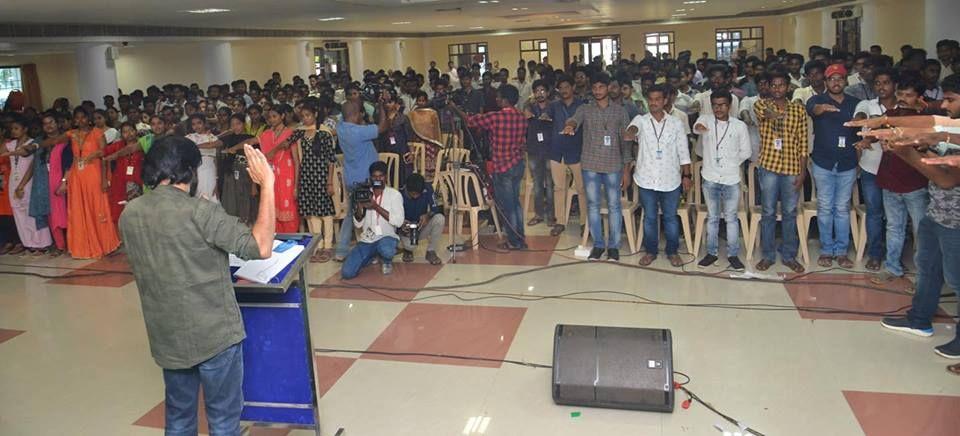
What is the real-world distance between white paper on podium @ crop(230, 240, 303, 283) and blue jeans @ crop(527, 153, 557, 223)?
4532 millimetres

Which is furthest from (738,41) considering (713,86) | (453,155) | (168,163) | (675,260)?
(168,163)

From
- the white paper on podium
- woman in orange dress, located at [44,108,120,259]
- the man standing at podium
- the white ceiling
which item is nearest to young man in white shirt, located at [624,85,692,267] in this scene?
the white paper on podium

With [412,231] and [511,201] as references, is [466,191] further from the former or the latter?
[412,231]

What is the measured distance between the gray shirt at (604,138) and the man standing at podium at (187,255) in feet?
12.1

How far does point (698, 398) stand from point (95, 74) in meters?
11.5

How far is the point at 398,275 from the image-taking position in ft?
20.6

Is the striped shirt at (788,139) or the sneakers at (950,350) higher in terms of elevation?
the striped shirt at (788,139)

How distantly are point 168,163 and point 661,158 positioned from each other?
3.99 meters

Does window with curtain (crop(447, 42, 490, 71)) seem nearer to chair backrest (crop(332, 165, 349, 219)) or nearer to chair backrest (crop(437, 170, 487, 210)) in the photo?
chair backrest (crop(332, 165, 349, 219))

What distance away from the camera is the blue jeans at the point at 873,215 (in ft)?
18.4

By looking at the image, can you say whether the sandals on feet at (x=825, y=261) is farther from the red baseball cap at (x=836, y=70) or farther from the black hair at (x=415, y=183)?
the black hair at (x=415, y=183)

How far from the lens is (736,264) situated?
5.89 meters

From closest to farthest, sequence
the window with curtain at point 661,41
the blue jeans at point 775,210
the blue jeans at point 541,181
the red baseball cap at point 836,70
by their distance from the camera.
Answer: the red baseball cap at point 836,70, the blue jeans at point 775,210, the blue jeans at point 541,181, the window with curtain at point 661,41

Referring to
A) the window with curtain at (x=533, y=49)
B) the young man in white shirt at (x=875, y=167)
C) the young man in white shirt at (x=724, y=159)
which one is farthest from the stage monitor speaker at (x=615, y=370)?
the window with curtain at (x=533, y=49)
